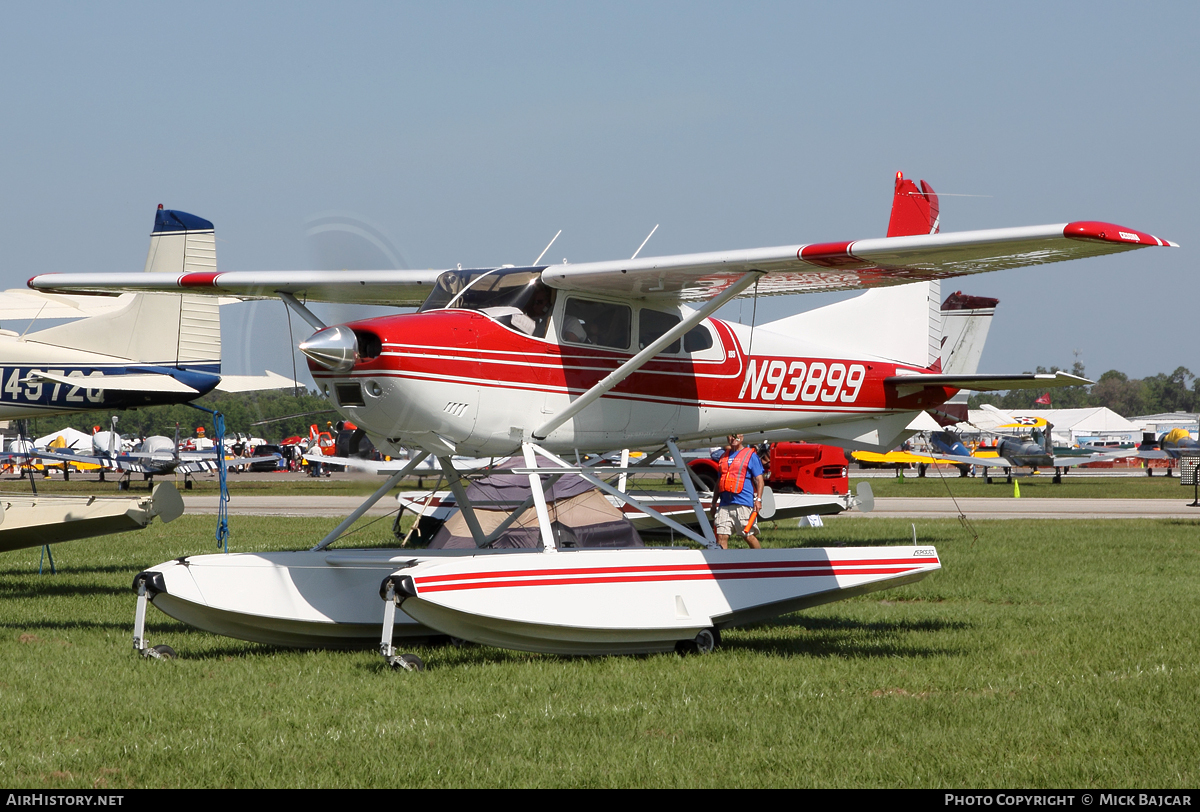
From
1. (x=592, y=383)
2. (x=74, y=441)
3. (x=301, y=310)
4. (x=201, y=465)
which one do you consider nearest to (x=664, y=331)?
(x=592, y=383)

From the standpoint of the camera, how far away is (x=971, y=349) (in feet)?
70.5

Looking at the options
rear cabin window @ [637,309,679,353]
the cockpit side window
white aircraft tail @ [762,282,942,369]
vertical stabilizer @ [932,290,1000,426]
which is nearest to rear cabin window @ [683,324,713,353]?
rear cabin window @ [637,309,679,353]

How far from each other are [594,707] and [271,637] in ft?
11.0

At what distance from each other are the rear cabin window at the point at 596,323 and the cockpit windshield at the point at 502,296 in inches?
9.4

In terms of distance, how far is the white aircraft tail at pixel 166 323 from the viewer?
21.0 metres

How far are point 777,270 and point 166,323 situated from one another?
1680 cm

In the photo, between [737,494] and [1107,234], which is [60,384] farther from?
[1107,234]

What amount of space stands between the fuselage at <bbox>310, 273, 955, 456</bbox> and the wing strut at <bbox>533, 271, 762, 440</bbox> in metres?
0.11

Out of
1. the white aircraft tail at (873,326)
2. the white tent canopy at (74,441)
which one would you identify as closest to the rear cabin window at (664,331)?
the white aircraft tail at (873,326)

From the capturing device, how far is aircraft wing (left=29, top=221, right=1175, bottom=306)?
7527mm

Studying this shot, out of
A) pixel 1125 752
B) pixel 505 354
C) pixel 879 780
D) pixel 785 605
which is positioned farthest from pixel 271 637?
pixel 1125 752

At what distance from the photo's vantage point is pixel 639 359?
880cm

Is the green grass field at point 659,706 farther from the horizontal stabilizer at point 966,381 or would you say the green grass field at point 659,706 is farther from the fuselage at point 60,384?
the fuselage at point 60,384

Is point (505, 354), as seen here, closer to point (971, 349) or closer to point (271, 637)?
point (271, 637)
